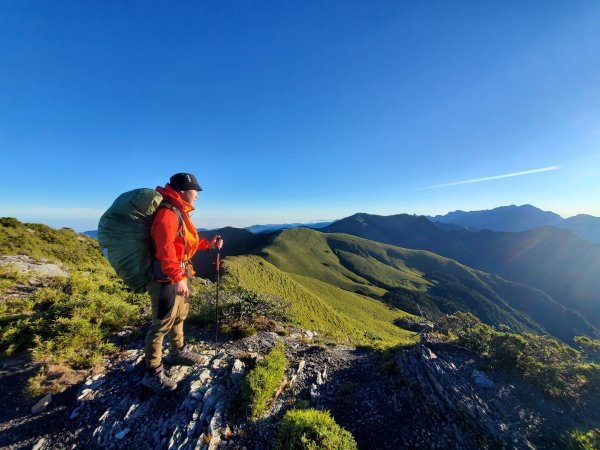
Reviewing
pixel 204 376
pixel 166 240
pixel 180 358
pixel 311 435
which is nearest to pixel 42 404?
pixel 180 358

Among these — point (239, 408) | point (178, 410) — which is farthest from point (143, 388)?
point (239, 408)

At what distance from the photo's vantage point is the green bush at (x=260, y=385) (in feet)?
17.8

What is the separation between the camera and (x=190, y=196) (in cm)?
578

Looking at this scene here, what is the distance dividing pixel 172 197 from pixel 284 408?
5.08 meters

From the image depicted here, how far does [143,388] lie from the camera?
5.66 meters

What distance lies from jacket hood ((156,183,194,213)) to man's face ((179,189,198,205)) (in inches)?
6.7

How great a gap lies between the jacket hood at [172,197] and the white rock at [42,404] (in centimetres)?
483

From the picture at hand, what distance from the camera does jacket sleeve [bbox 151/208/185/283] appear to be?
16.1 ft

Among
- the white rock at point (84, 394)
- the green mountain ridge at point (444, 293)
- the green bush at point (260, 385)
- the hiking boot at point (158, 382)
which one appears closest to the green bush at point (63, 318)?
the white rock at point (84, 394)

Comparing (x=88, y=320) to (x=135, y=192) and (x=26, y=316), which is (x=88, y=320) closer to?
(x=26, y=316)

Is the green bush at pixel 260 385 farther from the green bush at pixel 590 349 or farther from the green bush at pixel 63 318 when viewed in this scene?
the green bush at pixel 590 349

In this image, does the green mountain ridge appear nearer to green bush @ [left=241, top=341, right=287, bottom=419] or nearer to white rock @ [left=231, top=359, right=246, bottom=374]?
white rock @ [left=231, top=359, right=246, bottom=374]

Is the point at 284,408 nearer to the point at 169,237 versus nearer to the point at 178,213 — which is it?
the point at 169,237

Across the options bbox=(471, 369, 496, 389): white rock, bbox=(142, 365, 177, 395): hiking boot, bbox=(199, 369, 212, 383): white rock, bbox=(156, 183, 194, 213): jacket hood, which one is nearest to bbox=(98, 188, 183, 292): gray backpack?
bbox=(156, 183, 194, 213): jacket hood
